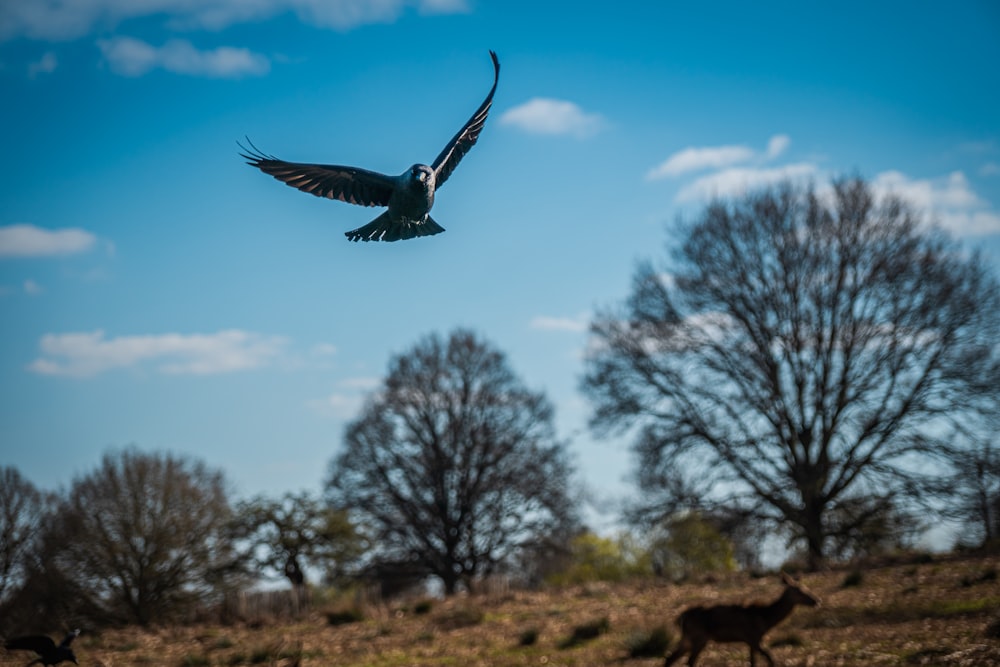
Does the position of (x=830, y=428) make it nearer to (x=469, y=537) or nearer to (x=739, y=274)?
(x=739, y=274)

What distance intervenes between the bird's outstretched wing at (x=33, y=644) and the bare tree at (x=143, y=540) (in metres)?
14.5

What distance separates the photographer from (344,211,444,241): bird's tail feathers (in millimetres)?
9133

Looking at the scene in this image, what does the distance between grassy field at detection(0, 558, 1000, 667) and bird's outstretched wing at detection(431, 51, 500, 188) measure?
752cm

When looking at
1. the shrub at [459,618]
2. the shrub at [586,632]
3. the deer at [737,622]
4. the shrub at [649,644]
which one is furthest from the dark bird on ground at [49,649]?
the deer at [737,622]

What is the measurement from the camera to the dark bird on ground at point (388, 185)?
884 cm

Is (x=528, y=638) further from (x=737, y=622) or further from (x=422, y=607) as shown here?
(x=422, y=607)

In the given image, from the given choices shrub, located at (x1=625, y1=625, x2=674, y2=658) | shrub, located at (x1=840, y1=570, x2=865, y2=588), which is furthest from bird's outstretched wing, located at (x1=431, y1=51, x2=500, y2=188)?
shrub, located at (x1=840, y1=570, x2=865, y2=588)

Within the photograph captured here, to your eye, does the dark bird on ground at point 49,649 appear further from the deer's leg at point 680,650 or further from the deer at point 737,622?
the deer at point 737,622

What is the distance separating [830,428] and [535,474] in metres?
17.0

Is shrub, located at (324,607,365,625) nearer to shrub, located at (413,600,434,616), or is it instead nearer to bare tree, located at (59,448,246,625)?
shrub, located at (413,600,434,616)

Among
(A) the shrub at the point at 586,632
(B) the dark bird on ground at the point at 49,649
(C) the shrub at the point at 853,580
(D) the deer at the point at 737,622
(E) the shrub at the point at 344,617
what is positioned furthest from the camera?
(E) the shrub at the point at 344,617

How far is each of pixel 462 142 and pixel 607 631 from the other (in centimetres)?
1048

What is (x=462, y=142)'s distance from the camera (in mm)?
9711

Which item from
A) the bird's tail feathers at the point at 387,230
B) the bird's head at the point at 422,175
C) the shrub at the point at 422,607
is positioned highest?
the bird's head at the point at 422,175
